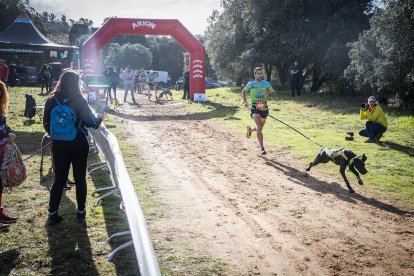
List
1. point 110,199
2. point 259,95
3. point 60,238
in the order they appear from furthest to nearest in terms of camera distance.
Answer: point 259,95 → point 110,199 → point 60,238

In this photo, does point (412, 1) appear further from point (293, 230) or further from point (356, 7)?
point (293, 230)

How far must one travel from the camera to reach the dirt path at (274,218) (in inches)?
154

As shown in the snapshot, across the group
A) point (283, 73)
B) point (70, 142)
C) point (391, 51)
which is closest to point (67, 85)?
point (70, 142)

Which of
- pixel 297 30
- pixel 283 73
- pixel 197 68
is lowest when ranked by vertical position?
pixel 197 68

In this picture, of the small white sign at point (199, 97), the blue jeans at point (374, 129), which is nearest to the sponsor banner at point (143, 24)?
the small white sign at point (199, 97)

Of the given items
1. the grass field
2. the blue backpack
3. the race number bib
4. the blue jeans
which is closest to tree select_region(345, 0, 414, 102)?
the grass field

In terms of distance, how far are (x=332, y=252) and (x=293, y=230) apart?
67cm

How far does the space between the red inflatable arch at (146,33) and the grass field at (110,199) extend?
5556 millimetres

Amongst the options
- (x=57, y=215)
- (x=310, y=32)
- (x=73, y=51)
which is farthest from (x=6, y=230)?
(x=73, y=51)

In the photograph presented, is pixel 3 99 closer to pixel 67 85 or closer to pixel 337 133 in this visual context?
pixel 67 85

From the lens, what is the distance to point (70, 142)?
4488 mm

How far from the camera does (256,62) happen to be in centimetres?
2470

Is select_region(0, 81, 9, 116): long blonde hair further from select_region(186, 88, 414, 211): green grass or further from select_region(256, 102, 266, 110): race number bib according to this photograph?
select_region(186, 88, 414, 211): green grass

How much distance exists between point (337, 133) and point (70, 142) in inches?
366
